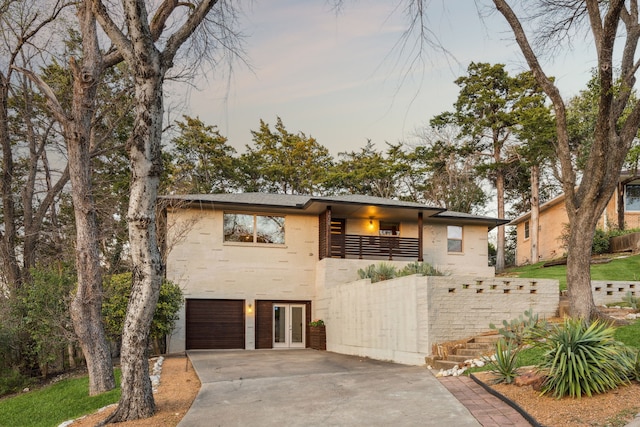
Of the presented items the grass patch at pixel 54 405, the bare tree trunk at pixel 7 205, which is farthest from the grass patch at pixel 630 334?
the bare tree trunk at pixel 7 205

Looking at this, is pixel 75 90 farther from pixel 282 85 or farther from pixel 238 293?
pixel 238 293

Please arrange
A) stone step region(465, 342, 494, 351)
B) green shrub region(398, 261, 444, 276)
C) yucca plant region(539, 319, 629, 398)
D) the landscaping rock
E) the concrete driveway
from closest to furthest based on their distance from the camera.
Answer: yucca plant region(539, 319, 629, 398) < the concrete driveway < the landscaping rock < stone step region(465, 342, 494, 351) < green shrub region(398, 261, 444, 276)

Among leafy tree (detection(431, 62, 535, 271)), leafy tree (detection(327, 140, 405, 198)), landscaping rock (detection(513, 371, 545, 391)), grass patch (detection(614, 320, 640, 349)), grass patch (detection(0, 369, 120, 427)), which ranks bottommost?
grass patch (detection(0, 369, 120, 427))

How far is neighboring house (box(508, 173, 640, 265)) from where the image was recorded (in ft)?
92.3

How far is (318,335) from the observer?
61.1ft

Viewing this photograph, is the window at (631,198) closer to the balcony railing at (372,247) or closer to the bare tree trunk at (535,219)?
the bare tree trunk at (535,219)

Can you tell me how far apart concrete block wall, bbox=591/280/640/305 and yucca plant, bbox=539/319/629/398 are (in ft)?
29.4

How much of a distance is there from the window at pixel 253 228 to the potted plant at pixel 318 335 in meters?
3.52

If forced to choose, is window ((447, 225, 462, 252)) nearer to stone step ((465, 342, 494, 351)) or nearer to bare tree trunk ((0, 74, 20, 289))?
stone step ((465, 342, 494, 351))

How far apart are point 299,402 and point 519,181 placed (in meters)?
32.1

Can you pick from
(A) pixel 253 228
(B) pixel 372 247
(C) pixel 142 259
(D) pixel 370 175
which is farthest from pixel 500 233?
(C) pixel 142 259

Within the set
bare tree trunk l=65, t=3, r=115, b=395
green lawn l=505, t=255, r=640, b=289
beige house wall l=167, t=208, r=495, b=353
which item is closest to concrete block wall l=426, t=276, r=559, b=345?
beige house wall l=167, t=208, r=495, b=353

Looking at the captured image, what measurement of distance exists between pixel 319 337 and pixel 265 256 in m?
3.75

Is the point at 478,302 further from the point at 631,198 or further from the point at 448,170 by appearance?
the point at 448,170
